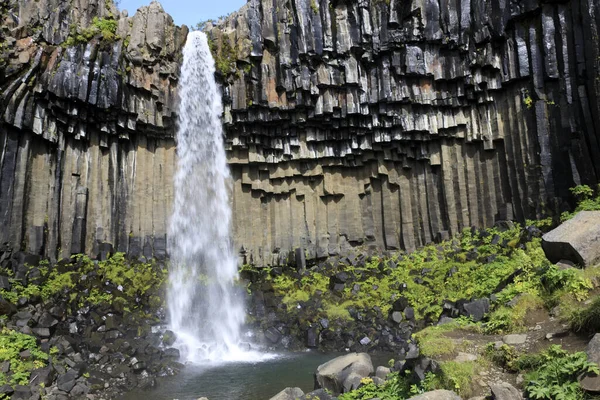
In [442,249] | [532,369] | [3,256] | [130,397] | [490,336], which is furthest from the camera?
[442,249]

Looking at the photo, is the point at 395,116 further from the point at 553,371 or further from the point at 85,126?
the point at 553,371

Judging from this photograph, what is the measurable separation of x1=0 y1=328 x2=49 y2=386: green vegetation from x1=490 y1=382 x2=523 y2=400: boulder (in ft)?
32.8

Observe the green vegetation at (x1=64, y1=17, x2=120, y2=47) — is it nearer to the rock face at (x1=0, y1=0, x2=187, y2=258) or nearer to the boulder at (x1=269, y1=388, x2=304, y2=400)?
the rock face at (x1=0, y1=0, x2=187, y2=258)

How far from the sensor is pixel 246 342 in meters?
16.6

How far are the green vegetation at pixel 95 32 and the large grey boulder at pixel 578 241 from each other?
17.2 m

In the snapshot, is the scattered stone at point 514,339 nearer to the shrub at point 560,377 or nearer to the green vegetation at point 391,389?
the shrub at point 560,377

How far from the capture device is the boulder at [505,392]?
560cm

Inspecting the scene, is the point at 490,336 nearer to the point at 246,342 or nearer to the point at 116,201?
the point at 246,342

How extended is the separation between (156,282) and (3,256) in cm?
498

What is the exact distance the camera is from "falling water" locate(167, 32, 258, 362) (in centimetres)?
1990

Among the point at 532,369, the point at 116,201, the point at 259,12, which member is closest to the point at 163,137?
the point at 116,201

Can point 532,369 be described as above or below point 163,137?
below

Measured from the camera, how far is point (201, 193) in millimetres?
21234

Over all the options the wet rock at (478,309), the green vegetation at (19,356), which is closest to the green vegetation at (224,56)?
the green vegetation at (19,356)
